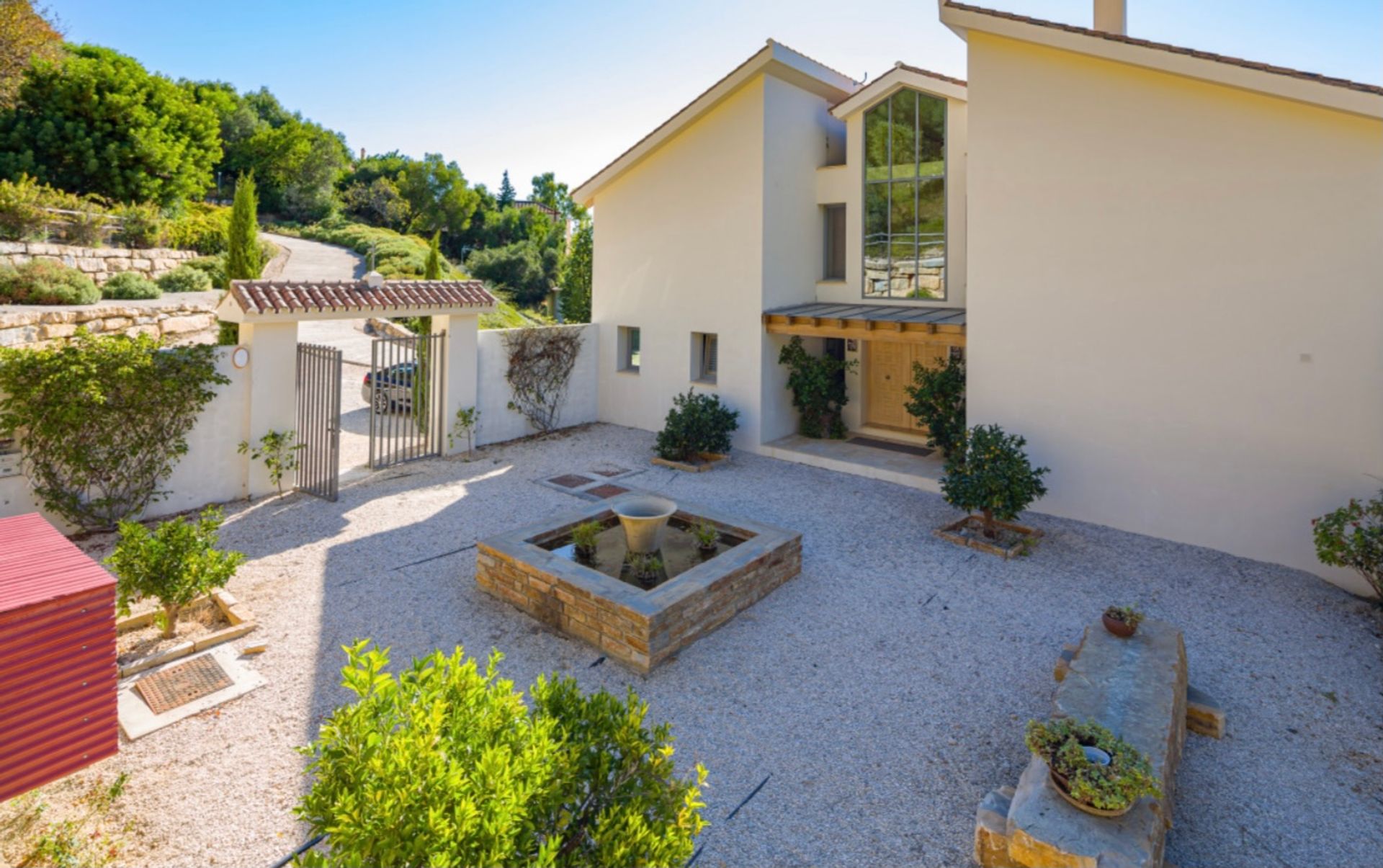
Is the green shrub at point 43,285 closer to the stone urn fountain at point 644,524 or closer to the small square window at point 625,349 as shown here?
the small square window at point 625,349

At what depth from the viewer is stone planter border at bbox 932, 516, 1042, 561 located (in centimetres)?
1037

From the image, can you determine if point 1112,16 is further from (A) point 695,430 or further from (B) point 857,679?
(B) point 857,679

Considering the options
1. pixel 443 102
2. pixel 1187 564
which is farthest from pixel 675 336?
pixel 443 102

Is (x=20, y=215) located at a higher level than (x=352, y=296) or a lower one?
higher

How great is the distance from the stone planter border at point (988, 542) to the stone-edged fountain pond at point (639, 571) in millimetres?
3040

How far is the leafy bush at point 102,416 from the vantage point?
9266 millimetres

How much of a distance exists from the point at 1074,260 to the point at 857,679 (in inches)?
319

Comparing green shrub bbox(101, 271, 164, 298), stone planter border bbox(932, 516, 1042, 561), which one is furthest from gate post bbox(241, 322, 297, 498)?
green shrub bbox(101, 271, 164, 298)

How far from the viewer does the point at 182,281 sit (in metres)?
22.8

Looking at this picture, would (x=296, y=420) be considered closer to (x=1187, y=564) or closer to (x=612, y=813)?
(x=612, y=813)

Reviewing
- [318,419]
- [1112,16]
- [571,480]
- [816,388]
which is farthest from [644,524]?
[1112,16]

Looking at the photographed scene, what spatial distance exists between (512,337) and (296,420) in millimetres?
5458

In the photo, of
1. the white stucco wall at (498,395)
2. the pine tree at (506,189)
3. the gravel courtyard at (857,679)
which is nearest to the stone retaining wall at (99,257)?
the white stucco wall at (498,395)

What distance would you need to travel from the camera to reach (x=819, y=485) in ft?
45.1
